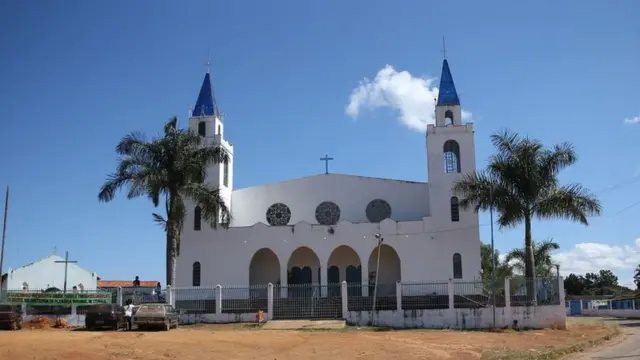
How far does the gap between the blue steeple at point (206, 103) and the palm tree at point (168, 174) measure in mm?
8729

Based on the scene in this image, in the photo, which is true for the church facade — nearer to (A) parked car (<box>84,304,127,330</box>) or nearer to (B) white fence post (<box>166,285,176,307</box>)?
(B) white fence post (<box>166,285,176,307</box>)

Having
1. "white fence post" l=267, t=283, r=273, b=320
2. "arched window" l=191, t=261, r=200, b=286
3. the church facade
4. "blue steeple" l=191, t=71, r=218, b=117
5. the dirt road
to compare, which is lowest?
the dirt road

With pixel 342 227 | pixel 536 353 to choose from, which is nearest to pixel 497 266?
pixel 342 227

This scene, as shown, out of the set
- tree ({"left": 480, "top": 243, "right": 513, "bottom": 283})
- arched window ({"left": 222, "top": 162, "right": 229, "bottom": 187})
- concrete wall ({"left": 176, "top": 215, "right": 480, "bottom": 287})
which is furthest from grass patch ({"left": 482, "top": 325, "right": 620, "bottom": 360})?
tree ({"left": 480, "top": 243, "right": 513, "bottom": 283})

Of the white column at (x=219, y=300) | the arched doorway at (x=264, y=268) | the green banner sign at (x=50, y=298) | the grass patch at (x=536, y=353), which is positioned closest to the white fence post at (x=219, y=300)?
the white column at (x=219, y=300)

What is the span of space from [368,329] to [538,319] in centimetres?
760

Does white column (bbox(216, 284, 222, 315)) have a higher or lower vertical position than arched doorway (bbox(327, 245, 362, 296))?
lower

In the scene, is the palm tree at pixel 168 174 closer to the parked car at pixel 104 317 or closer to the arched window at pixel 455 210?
the parked car at pixel 104 317

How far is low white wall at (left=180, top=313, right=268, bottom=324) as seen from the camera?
1134 inches

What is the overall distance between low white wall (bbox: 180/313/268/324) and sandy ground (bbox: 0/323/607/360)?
5.39m

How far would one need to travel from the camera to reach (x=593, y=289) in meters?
88.0

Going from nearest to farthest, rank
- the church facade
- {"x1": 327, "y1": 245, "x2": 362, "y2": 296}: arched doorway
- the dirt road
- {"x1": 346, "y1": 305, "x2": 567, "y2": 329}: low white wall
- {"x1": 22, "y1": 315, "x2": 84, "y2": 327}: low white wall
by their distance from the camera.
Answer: the dirt road → {"x1": 22, "y1": 315, "x2": 84, "y2": 327}: low white wall → {"x1": 346, "y1": 305, "x2": 567, "y2": 329}: low white wall → the church facade → {"x1": 327, "y1": 245, "x2": 362, "y2": 296}: arched doorway

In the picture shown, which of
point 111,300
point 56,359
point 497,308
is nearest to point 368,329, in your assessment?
point 497,308

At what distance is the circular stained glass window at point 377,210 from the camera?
3866cm
